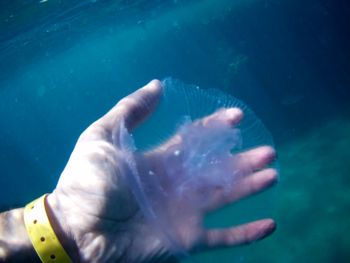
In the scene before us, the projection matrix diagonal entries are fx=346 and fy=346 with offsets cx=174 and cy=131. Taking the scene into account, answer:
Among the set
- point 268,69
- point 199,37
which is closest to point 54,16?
point 268,69

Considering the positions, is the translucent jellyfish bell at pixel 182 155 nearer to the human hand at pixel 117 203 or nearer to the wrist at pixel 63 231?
the human hand at pixel 117 203

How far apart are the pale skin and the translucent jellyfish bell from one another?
41 mm

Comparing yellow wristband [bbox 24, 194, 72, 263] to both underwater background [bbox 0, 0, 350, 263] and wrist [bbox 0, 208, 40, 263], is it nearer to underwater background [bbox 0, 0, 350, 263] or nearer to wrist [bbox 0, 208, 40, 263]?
wrist [bbox 0, 208, 40, 263]

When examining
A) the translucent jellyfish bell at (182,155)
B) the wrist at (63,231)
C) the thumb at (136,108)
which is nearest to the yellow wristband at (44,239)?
the wrist at (63,231)

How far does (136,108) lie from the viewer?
2.96 metres

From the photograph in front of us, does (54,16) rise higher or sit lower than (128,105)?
higher

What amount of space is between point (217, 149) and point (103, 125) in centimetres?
102

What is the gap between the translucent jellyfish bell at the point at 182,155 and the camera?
2469mm

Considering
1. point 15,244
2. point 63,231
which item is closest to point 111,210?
point 63,231

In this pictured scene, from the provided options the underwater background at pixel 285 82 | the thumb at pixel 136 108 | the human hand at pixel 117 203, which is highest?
the thumb at pixel 136 108

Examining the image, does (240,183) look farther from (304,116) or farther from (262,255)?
(304,116)

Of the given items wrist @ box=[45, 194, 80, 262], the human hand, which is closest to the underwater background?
the human hand

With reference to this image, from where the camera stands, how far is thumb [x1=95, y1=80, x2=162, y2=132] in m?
2.91

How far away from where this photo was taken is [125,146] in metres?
2.42
